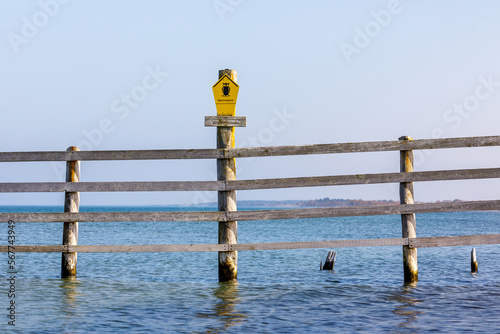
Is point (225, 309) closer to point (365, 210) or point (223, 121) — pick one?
point (365, 210)

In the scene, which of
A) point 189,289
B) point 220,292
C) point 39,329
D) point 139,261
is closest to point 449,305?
point 220,292

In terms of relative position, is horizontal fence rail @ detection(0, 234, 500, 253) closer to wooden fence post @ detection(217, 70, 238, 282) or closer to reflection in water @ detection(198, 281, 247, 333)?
wooden fence post @ detection(217, 70, 238, 282)

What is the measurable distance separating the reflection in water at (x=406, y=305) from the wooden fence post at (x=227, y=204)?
8.49 feet

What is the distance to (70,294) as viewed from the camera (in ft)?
27.7

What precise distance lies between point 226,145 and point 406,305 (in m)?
3.77

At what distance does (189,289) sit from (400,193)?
3.64 metres

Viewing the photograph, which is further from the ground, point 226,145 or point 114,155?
point 226,145

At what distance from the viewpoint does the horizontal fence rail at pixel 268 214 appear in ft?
30.5

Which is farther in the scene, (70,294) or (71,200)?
(71,200)

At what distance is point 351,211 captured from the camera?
934 centimetres

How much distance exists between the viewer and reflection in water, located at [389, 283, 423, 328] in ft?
21.2

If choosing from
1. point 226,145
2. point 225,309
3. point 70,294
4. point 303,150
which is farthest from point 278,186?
point 70,294

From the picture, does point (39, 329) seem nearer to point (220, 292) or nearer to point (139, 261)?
Answer: point (220, 292)

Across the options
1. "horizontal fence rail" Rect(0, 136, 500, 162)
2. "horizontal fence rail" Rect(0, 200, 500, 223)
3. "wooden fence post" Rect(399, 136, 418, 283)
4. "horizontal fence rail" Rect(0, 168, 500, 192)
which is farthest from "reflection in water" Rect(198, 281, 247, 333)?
"wooden fence post" Rect(399, 136, 418, 283)
